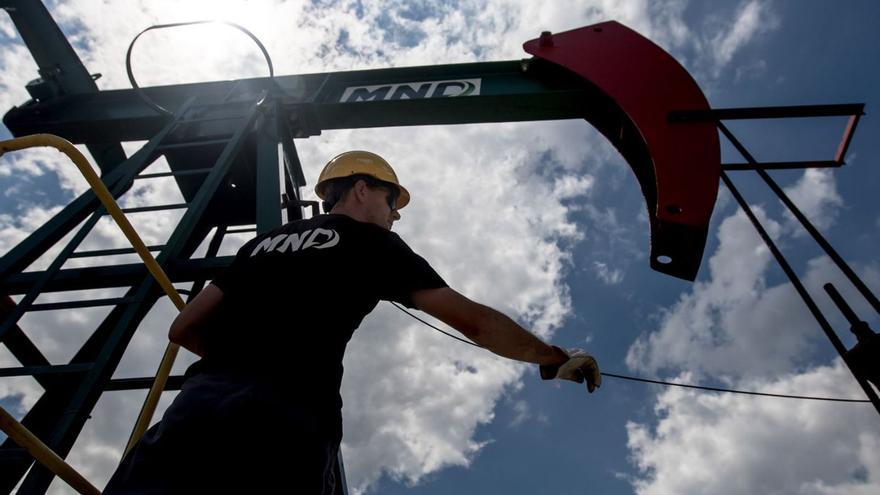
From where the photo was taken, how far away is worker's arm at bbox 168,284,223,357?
166 centimetres

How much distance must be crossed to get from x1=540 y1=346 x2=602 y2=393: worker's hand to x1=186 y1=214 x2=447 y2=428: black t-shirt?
50 centimetres

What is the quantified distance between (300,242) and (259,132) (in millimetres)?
2414

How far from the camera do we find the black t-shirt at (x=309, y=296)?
1400 mm

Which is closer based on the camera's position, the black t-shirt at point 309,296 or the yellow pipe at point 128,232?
the black t-shirt at point 309,296

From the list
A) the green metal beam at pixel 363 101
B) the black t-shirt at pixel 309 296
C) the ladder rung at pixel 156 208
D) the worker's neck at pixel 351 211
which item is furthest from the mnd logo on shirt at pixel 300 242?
the green metal beam at pixel 363 101

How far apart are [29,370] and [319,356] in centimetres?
164

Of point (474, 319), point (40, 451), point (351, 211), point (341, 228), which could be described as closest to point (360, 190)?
point (351, 211)

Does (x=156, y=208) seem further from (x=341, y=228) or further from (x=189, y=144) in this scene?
(x=341, y=228)

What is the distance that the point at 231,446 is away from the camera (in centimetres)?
121

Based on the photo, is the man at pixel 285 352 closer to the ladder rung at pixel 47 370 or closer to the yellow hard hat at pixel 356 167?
the yellow hard hat at pixel 356 167

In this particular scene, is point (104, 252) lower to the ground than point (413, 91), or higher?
A: lower

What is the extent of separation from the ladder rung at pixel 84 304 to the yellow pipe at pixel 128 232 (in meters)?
0.43

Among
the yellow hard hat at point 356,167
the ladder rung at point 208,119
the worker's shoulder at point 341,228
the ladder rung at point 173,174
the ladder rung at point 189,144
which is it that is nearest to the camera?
the worker's shoulder at point 341,228

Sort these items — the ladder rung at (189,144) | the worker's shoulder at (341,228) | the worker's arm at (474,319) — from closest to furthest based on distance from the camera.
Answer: the worker's arm at (474,319)
the worker's shoulder at (341,228)
the ladder rung at (189,144)
